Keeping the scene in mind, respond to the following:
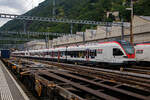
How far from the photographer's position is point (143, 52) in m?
24.7

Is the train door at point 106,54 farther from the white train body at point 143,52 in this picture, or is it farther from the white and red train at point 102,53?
the white train body at point 143,52

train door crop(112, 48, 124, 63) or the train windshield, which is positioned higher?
the train windshield

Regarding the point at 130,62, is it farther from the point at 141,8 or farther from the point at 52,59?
the point at 141,8

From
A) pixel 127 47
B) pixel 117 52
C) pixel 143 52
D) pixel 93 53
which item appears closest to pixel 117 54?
pixel 117 52

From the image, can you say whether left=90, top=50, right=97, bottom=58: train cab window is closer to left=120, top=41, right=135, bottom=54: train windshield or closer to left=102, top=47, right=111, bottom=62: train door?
left=102, top=47, right=111, bottom=62: train door

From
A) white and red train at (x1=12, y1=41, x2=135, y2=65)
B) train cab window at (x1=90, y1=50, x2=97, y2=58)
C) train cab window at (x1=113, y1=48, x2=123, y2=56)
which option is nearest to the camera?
white and red train at (x1=12, y1=41, x2=135, y2=65)

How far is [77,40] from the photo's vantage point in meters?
59.9

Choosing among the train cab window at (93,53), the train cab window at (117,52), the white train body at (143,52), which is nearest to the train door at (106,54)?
the train cab window at (117,52)

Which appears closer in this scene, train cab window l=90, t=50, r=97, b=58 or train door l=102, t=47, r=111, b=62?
train door l=102, t=47, r=111, b=62

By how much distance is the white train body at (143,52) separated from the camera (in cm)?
2407

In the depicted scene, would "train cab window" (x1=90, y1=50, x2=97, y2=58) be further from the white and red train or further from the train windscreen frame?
the train windscreen frame

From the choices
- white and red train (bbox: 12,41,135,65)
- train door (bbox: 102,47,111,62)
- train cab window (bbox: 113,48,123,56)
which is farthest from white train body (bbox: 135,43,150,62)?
train door (bbox: 102,47,111,62)

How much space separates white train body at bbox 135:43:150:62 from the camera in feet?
79.0

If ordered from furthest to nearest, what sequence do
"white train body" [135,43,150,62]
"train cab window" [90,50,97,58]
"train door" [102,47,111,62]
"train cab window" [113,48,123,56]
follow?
"train cab window" [90,50,97,58]
"white train body" [135,43,150,62]
"train door" [102,47,111,62]
"train cab window" [113,48,123,56]
